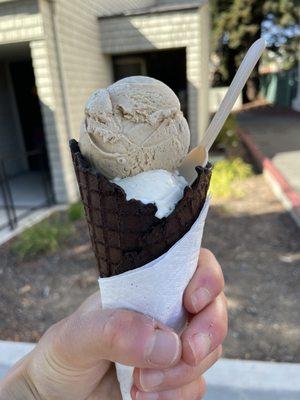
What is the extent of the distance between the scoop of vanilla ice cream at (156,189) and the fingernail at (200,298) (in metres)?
0.40

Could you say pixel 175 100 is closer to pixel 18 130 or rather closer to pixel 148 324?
pixel 148 324

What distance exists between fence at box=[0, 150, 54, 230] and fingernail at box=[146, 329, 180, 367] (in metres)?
5.01

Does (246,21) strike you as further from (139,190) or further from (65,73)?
(139,190)

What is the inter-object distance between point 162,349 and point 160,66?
31.6ft

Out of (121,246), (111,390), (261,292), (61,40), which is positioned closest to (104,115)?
(121,246)

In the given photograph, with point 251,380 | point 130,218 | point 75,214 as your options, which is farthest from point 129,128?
point 75,214

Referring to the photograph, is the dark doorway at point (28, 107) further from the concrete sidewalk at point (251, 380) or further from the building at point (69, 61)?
the concrete sidewalk at point (251, 380)

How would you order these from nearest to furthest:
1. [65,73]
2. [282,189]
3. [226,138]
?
[65,73]
[282,189]
[226,138]

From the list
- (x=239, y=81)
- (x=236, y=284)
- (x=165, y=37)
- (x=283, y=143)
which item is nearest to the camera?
(x=239, y=81)

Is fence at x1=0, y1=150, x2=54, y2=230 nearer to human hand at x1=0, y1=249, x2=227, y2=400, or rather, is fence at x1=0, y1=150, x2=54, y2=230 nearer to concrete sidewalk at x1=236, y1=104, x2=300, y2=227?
concrete sidewalk at x1=236, y1=104, x2=300, y2=227

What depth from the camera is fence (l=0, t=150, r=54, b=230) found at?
19.7ft

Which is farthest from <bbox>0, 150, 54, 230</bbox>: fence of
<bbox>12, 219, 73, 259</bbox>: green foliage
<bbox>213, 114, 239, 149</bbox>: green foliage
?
<bbox>213, 114, 239, 149</bbox>: green foliage

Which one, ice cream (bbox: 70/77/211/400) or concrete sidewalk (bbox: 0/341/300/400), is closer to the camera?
ice cream (bbox: 70/77/211/400)

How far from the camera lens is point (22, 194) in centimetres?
778
